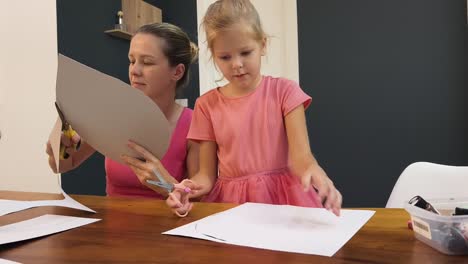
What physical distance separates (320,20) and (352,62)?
0.34 meters

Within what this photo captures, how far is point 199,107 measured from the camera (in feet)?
3.86

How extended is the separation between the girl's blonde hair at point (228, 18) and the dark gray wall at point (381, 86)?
5.04 ft

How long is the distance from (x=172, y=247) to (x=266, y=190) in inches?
20.4

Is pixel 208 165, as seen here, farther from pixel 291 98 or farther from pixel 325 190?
pixel 325 190

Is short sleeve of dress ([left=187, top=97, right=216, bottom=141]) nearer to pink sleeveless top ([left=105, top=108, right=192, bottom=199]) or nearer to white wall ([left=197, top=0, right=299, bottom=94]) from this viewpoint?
pink sleeveless top ([left=105, top=108, right=192, bottom=199])

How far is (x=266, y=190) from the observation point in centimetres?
104

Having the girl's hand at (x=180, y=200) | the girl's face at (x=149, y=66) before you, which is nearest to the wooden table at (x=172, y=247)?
the girl's hand at (x=180, y=200)

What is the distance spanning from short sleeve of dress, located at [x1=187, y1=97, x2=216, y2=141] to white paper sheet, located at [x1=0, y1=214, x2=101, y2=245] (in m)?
0.44

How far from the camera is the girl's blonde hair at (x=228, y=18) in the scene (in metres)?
1.03

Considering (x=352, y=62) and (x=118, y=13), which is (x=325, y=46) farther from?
(x=118, y=13)

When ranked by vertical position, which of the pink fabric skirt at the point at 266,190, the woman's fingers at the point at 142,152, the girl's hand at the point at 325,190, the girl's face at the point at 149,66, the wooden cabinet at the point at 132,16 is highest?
the wooden cabinet at the point at 132,16

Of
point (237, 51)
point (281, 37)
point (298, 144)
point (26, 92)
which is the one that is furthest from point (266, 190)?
point (281, 37)

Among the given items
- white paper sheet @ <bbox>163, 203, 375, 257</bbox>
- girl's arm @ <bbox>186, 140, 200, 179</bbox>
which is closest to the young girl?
girl's arm @ <bbox>186, 140, 200, 179</bbox>

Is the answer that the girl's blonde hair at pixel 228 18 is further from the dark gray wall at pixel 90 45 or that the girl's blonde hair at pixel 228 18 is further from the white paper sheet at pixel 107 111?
the dark gray wall at pixel 90 45
